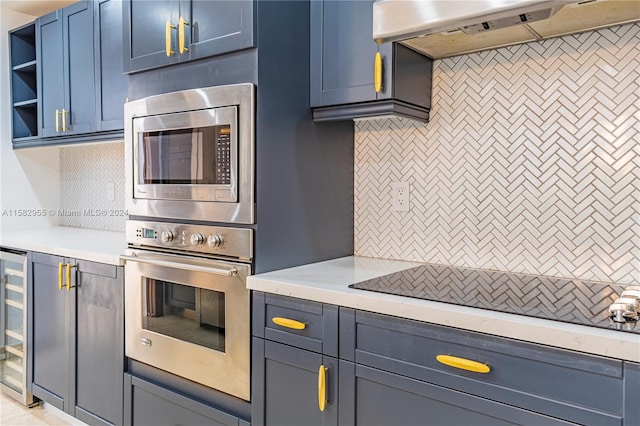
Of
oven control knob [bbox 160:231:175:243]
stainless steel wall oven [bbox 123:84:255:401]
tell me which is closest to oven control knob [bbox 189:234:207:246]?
stainless steel wall oven [bbox 123:84:255:401]

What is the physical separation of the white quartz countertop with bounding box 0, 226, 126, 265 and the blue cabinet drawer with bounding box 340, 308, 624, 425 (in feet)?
4.21

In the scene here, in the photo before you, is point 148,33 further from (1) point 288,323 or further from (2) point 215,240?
(1) point 288,323

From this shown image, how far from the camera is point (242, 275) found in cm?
175

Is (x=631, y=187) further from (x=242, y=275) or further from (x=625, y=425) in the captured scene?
(x=242, y=275)

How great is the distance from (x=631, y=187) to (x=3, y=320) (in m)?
3.31

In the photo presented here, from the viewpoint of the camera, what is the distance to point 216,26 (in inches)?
72.6

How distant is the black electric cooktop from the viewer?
1221 mm

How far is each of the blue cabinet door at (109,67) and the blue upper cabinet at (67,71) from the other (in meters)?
0.08

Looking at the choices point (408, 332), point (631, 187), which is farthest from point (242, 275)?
point (631, 187)

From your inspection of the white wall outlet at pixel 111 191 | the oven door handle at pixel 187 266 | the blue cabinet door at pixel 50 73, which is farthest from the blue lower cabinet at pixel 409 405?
the blue cabinet door at pixel 50 73

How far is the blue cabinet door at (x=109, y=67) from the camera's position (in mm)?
2629

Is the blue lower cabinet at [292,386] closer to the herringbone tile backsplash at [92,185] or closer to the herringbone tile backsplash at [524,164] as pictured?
the herringbone tile backsplash at [524,164]

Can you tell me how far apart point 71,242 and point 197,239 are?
1.18 metres

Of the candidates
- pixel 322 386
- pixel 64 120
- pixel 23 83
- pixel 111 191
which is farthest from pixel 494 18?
pixel 23 83
